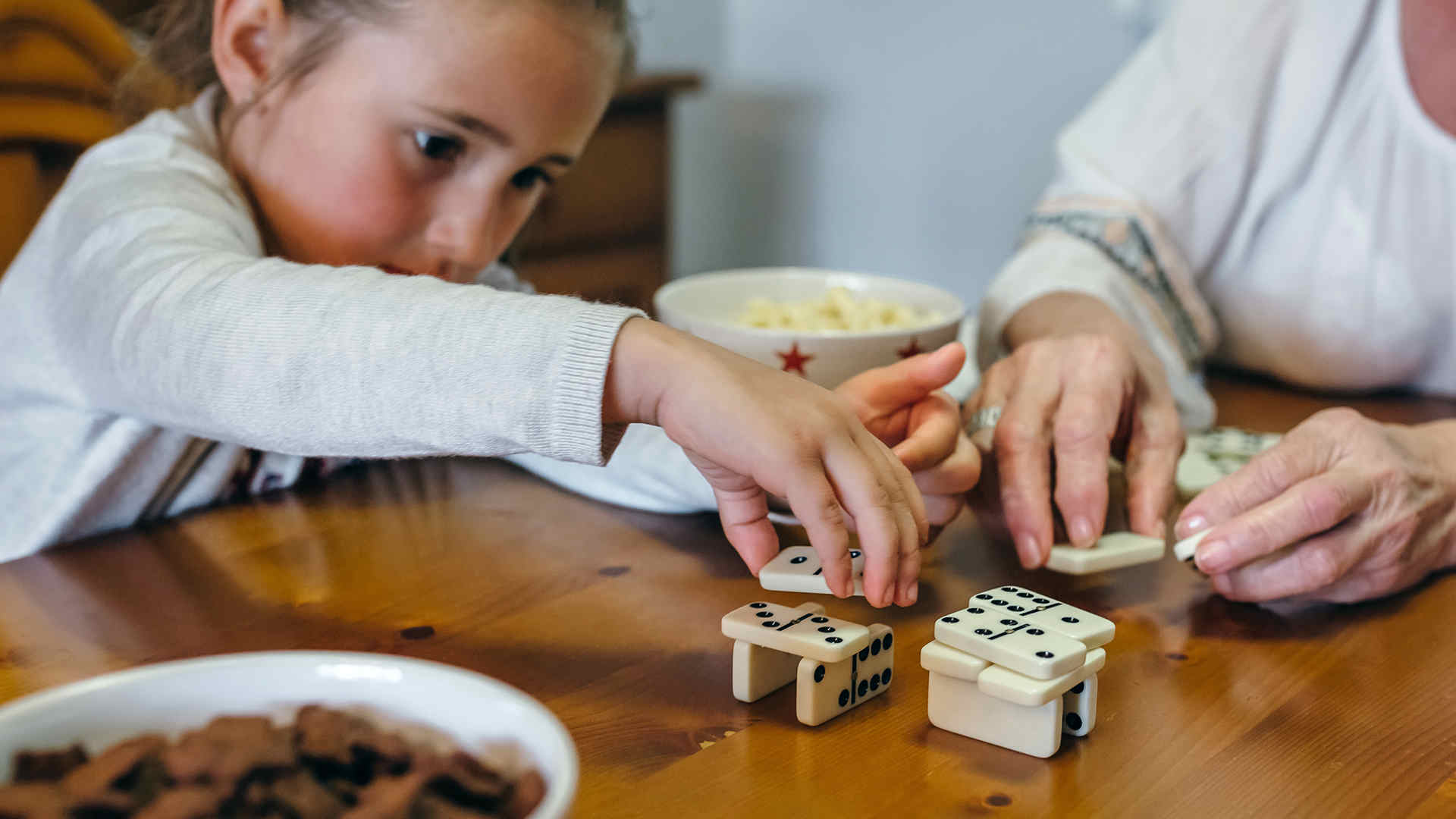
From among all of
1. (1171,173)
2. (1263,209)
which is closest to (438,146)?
(1171,173)

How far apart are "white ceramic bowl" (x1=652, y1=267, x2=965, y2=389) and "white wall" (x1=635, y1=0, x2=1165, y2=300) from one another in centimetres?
148

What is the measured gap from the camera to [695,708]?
57cm

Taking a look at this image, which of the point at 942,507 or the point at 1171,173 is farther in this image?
the point at 1171,173

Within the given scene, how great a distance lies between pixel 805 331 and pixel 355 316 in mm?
383

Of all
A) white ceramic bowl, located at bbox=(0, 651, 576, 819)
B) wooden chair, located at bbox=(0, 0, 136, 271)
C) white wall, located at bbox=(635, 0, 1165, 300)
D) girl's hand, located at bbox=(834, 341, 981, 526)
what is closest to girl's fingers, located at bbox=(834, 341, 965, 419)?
girl's hand, located at bbox=(834, 341, 981, 526)

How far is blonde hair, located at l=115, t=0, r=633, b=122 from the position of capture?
0.95 m

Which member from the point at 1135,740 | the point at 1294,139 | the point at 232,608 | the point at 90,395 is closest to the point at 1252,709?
the point at 1135,740

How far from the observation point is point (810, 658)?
550 mm

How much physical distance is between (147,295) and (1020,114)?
218 centimetres

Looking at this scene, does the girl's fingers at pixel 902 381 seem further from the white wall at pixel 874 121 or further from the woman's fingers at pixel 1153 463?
the white wall at pixel 874 121

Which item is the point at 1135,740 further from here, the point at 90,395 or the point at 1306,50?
the point at 1306,50

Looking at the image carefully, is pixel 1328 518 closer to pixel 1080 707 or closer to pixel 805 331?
pixel 1080 707

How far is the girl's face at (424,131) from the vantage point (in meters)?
0.91

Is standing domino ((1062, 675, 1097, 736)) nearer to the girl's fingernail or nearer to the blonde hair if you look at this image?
the girl's fingernail
